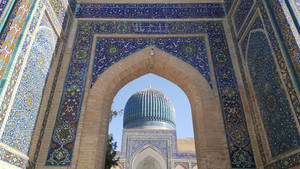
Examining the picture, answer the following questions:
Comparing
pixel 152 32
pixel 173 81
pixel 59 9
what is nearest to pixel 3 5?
pixel 59 9

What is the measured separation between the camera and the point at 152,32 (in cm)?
567

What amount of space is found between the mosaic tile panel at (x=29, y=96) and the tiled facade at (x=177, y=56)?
0.02m

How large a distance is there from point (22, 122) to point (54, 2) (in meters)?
2.55

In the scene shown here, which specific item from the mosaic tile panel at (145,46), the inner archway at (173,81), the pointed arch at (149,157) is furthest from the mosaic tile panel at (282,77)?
the pointed arch at (149,157)

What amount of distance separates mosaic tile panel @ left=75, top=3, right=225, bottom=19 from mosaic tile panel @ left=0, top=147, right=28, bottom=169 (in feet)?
11.9

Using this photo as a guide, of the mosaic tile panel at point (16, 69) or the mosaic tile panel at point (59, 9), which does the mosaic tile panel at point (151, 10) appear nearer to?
the mosaic tile panel at point (59, 9)

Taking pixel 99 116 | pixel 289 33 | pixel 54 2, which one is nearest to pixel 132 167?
pixel 99 116

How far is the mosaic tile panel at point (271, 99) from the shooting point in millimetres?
3321

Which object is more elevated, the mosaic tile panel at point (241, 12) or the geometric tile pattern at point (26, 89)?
the mosaic tile panel at point (241, 12)

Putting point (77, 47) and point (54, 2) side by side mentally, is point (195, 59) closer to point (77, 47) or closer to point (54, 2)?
point (77, 47)

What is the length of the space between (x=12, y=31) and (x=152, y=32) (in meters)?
3.14

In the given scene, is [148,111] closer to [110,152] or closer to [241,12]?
[110,152]

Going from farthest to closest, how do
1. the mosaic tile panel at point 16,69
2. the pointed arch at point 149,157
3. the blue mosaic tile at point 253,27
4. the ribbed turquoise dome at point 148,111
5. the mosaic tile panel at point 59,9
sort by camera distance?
1. the ribbed turquoise dome at point 148,111
2. the pointed arch at point 149,157
3. the mosaic tile panel at point 59,9
4. the blue mosaic tile at point 253,27
5. the mosaic tile panel at point 16,69

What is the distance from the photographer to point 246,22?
4.72m
